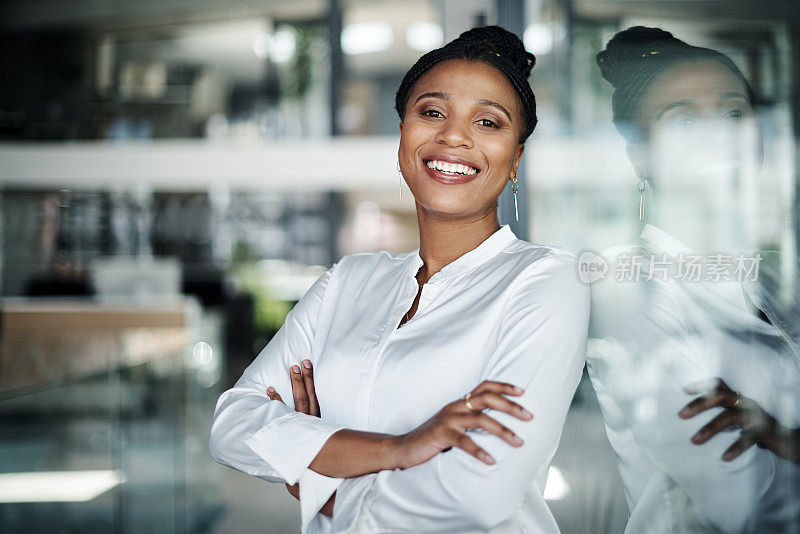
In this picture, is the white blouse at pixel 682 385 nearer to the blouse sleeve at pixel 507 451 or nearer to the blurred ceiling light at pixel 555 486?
the blurred ceiling light at pixel 555 486

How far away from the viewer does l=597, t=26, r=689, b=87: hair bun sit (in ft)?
4.60

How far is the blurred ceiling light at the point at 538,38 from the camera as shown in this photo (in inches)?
69.2

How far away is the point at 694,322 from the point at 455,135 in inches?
22.1

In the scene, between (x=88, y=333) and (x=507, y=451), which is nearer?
(x=507, y=451)

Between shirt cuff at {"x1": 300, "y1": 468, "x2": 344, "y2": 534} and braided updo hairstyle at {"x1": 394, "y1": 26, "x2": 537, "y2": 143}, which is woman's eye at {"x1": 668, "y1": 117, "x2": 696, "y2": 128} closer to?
braided updo hairstyle at {"x1": 394, "y1": 26, "x2": 537, "y2": 143}

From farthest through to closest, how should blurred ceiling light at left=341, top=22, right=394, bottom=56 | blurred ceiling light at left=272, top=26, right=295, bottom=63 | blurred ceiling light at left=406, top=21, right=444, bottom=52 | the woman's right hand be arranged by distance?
blurred ceiling light at left=272, top=26, right=295, bottom=63 → blurred ceiling light at left=341, top=22, right=394, bottom=56 → blurred ceiling light at left=406, top=21, right=444, bottom=52 → the woman's right hand

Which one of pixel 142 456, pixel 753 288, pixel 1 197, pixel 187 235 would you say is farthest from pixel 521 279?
pixel 1 197

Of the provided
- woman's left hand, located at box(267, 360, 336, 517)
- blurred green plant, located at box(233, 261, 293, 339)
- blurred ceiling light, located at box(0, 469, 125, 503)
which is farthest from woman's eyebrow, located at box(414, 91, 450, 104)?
blurred green plant, located at box(233, 261, 293, 339)

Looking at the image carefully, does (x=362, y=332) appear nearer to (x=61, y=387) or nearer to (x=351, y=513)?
(x=351, y=513)

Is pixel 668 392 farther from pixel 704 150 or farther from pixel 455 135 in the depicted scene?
pixel 455 135

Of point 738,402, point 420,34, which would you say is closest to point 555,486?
point 738,402

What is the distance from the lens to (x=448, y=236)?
139 cm

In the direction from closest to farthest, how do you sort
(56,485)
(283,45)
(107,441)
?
(56,485)
(107,441)
(283,45)

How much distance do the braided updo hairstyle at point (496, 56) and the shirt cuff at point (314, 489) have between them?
721mm
